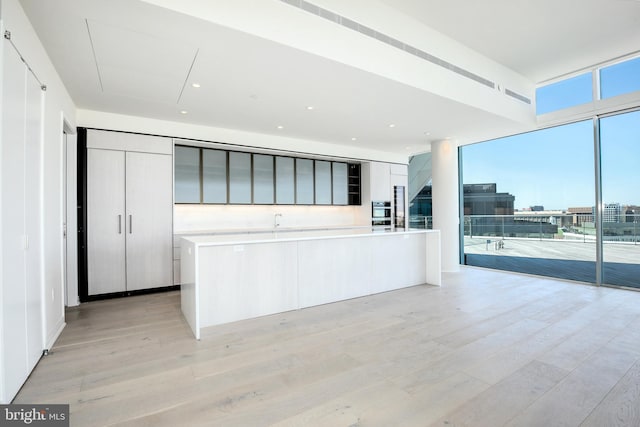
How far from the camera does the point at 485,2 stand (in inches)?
127

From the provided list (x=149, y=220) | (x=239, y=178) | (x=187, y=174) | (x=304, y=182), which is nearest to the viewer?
(x=149, y=220)

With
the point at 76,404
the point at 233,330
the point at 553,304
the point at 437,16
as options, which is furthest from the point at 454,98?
the point at 76,404

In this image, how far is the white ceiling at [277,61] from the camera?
2414 millimetres

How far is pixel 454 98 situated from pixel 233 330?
387 cm

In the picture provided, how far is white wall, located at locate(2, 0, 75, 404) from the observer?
224 cm

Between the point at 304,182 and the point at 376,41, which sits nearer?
the point at 376,41

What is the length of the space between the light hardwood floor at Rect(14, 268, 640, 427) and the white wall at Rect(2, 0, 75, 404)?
0.36 metres

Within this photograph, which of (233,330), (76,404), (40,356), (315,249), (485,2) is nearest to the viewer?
(76,404)

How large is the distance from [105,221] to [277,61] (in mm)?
3375

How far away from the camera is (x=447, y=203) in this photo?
598 cm

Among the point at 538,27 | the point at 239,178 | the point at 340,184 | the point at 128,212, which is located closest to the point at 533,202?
the point at 538,27

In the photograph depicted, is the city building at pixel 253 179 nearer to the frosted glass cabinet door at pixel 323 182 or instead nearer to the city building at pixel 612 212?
the frosted glass cabinet door at pixel 323 182

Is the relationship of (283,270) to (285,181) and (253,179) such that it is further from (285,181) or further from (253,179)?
(285,181)

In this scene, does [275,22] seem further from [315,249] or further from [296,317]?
[296,317]
